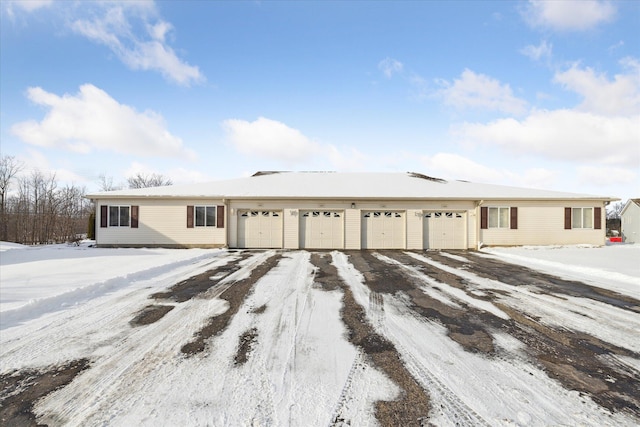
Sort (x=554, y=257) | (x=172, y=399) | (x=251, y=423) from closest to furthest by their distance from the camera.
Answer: (x=251, y=423), (x=172, y=399), (x=554, y=257)

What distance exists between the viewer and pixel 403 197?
43.9ft

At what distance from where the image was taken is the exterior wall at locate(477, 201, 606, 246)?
13.8 m

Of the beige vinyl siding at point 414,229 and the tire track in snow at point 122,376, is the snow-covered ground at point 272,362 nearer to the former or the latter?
the tire track in snow at point 122,376

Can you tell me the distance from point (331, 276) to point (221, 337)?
3.93 metres

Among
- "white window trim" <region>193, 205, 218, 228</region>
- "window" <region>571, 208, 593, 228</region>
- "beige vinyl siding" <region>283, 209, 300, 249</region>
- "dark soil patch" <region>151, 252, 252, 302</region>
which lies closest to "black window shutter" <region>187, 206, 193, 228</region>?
"white window trim" <region>193, 205, 218, 228</region>

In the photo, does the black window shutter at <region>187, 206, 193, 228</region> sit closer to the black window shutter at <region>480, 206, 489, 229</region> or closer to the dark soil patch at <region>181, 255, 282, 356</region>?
the dark soil patch at <region>181, 255, 282, 356</region>

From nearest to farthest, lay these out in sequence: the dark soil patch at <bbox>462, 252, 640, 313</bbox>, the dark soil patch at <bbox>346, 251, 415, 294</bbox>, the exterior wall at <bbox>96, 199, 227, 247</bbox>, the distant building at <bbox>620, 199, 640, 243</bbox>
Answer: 1. the dark soil patch at <bbox>462, 252, 640, 313</bbox>
2. the dark soil patch at <bbox>346, 251, 415, 294</bbox>
3. the exterior wall at <bbox>96, 199, 227, 247</bbox>
4. the distant building at <bbox>620, 199, 640, 243</bbox>

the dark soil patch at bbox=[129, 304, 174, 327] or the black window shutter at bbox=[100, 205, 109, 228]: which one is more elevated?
the black window shutter at bbox=[100, 205, 109, 228]

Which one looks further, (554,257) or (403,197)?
(403,197)

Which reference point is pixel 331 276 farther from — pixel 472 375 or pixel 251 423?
pixel 251 423

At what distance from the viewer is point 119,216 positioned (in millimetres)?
13445

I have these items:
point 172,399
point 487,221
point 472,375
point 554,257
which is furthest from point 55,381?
point 487,221

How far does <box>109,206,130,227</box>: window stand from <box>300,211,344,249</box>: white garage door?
326 inches

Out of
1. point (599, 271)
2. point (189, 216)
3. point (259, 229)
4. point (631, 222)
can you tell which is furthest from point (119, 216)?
point (631, 222)
